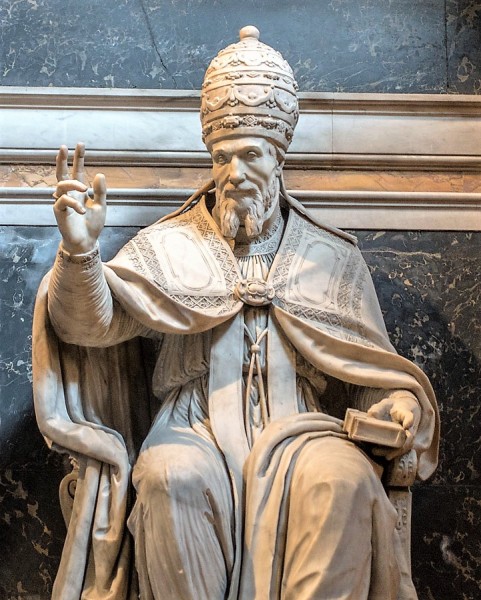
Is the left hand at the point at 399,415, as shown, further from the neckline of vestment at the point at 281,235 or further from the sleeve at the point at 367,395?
the neckline of vestment at the point at 281,235

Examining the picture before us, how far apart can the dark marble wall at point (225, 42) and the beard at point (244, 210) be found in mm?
1137

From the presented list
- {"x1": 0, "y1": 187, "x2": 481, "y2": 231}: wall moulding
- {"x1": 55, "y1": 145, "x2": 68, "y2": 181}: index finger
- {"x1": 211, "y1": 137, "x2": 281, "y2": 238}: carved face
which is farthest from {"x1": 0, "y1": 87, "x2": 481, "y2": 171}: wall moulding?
{"x1": 55, "y1": 145, "x2": 68, "y2": 181}: index finger

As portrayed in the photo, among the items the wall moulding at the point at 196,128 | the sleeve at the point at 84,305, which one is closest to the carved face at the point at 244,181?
the sleeve at the point at 84,305

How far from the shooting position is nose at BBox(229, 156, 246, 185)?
5.25m

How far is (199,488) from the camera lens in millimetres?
4652

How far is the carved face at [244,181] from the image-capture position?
527cm

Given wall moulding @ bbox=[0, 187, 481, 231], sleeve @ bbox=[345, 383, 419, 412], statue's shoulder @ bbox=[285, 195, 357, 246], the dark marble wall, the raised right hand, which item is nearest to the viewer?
the raised right hand

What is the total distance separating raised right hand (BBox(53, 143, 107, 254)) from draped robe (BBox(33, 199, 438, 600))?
66mm

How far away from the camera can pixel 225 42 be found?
251 inches

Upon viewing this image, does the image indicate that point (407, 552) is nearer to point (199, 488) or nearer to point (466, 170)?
point (199, 488)

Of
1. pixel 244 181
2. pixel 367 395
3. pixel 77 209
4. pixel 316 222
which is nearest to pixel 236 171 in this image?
pixel 244 181

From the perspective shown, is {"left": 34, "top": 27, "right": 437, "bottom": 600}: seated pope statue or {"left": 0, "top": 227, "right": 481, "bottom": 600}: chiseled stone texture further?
{"left": 0, "top": 227, "right": 481, "bottom": 600}: chiseled stone texture

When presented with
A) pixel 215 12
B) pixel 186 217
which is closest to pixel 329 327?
pixel 186 217

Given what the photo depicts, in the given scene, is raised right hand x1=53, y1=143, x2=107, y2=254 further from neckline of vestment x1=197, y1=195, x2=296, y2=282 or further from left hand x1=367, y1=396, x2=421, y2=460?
left hand x1=367, y1=396, x2=421, y2=460
